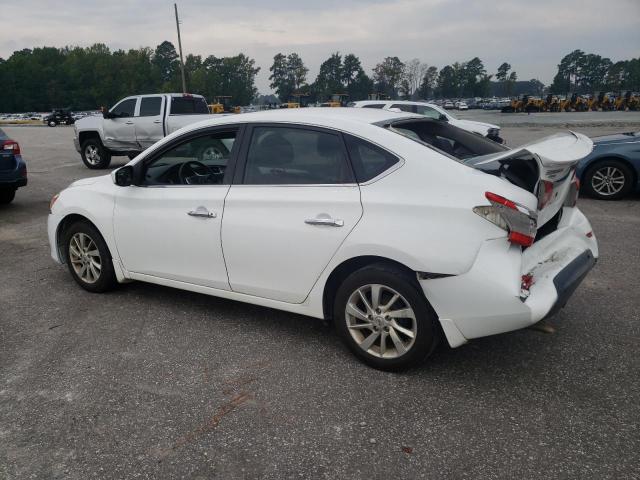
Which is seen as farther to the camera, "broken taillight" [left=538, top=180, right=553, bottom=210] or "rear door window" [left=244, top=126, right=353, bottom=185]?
"rear door window" [left=244, top=126, right=353, bottom=185]

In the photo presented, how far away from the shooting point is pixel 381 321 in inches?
129

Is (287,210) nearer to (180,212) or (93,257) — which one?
(180,212)

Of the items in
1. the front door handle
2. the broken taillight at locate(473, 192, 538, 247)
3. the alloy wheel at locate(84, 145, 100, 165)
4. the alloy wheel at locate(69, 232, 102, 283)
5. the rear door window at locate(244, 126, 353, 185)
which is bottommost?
the alloy wheel at locate(84, 145, 100, 165)

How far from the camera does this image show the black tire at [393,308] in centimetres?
Result: 311

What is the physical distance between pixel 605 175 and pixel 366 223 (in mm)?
7155

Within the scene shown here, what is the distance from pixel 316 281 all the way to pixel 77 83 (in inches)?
5154

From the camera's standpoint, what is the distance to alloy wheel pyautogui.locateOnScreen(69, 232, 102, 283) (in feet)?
15.6

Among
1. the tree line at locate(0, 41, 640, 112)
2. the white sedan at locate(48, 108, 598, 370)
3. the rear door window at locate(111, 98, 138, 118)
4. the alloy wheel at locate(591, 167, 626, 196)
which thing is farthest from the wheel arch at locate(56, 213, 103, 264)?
the tree line at locate(0, 41, 640, 112)

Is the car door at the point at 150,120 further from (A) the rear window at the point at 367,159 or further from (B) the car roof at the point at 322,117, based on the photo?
(A) the rear window at the point at 367,159

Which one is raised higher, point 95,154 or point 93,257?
point 93,257

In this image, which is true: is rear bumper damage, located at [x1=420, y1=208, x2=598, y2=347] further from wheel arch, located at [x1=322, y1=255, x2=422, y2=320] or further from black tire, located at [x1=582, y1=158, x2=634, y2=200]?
black tire, located at [x1=582, y1=158, x2=634, y2=200]

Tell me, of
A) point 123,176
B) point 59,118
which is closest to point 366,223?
point 123,176

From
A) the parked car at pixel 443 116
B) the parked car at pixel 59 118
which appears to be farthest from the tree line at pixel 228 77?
the parked car at pixel 443 116

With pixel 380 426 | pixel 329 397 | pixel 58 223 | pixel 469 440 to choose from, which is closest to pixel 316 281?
pixel 329 397
